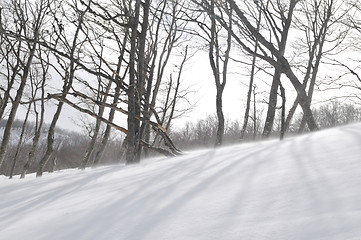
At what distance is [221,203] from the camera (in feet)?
3.79

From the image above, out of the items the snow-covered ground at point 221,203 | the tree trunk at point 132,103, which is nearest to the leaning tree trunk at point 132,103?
the tree trunk at point 132,103

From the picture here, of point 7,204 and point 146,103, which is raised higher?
point 146,103

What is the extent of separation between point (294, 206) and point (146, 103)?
10.3ft

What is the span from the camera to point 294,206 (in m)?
0.98

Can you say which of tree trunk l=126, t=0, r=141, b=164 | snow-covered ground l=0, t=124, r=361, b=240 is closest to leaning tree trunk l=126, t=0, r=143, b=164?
tree trunk l=126, t=0, r=141, b=164

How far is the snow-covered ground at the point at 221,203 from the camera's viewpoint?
34.8 inches

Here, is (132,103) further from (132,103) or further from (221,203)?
(221,203)

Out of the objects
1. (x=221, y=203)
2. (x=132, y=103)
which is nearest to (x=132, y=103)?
(x=132, y=103)

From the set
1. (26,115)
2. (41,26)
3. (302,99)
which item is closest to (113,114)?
(41,26)

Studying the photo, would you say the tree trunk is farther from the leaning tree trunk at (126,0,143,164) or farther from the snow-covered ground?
the snow-covered ground

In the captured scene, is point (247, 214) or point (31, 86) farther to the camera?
point (31, 86)

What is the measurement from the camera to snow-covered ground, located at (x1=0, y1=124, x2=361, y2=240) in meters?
0.88

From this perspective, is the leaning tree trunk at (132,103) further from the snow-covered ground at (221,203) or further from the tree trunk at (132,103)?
the snow-covered ground at (221,203)

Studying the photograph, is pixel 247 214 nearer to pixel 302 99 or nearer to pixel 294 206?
pixel 294 206
